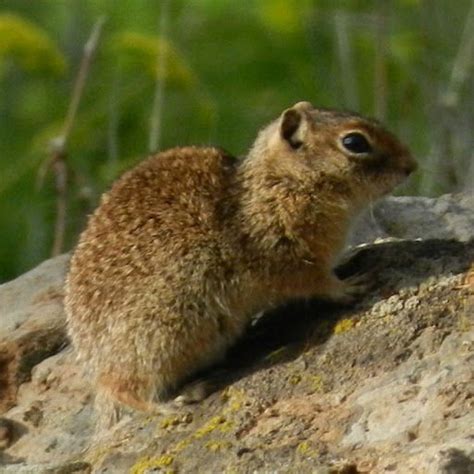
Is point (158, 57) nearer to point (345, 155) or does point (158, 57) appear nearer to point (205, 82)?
point (205, 82)

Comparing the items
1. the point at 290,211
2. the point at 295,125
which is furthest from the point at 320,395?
the point at 295,125

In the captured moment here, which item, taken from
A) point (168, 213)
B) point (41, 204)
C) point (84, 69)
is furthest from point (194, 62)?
point (168, 213)

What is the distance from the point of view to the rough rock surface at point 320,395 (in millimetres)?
4328

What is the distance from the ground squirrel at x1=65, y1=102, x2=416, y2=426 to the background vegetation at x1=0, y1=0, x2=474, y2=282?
330cm

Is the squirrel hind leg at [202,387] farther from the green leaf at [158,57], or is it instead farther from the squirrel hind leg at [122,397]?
the green leaf at [158,57]

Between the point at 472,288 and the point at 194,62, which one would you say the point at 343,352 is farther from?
the point at 194,62

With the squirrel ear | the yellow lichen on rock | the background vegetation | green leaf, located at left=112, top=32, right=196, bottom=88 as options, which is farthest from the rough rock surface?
→ the background vegetation

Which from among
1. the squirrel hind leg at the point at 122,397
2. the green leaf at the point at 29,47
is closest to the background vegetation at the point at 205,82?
the green leaf at the point at 29,47

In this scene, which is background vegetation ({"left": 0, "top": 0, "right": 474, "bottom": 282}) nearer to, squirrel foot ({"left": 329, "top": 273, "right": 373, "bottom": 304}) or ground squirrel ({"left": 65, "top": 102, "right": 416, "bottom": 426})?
ground squirrel ({"left": 65, "top": 102, "right": 416, "bottom": 426})

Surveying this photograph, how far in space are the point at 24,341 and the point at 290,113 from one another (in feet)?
4.53

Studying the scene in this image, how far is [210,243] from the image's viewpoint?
5262 millimetres

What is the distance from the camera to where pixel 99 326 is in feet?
17.3

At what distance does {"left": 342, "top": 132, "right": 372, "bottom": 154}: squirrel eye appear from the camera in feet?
18.2

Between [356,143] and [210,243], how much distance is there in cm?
70
